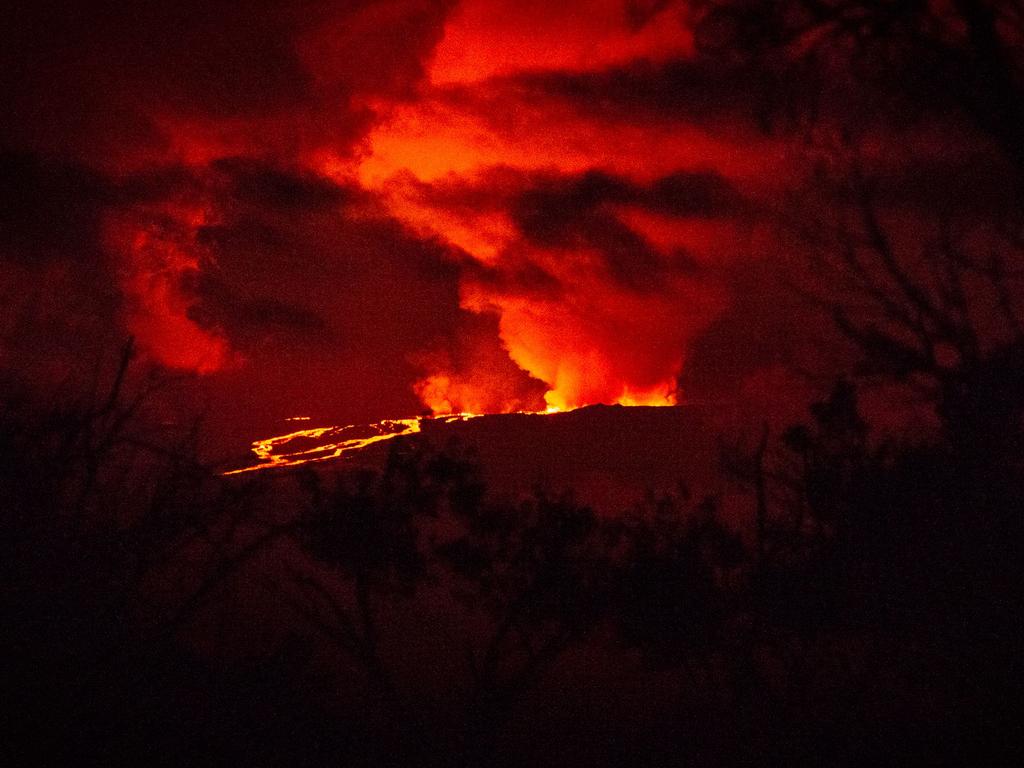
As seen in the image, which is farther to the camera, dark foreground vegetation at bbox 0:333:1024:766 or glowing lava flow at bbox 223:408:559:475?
glowing lava flow at bbox 223:408:559:475

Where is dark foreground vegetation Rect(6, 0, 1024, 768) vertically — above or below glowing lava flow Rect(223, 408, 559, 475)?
below

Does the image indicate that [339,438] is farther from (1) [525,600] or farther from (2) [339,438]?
(1) [525,600]

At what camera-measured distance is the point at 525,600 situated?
2225 cm

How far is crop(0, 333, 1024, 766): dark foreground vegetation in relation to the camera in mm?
7707

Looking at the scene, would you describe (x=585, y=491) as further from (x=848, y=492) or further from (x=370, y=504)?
(x=848, y=492)

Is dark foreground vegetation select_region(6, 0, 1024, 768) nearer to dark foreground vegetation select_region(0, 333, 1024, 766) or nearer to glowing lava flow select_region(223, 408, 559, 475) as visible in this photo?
dark foreground vegetation select_region(0, 333, 1024, 766)

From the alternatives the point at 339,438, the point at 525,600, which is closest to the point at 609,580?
the point at 525,600

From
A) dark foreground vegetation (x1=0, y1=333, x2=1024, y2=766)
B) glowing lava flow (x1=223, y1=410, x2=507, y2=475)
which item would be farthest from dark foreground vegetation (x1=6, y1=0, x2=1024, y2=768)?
glowing lava flow (x1=223, y1=410, x2=507, y2=475)

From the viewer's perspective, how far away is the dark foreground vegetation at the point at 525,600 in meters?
7.71

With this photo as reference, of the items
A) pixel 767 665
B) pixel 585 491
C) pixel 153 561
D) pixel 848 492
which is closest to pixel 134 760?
pixel 153 561

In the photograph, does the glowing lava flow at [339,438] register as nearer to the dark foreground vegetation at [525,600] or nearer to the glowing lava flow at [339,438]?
the glowing lava flow at [339,438]

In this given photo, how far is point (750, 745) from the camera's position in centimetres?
2292

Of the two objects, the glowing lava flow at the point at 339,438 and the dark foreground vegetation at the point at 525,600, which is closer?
the dark foreground vegetation at the point at 525,600

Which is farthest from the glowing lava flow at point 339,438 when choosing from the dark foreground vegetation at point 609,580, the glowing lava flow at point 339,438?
the dark foreground vegetation at point 609,580
